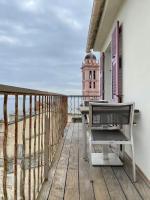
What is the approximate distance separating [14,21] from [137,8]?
8.57 m

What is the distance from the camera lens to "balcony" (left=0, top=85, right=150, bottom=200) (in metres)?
1.47

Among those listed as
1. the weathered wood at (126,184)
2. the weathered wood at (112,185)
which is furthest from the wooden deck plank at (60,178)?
the weathered wood at (126,184)

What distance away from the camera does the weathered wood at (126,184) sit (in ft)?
8.52

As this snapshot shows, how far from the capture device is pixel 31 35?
1545 cm

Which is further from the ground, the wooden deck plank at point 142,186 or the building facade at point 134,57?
the building facade at point 134,57

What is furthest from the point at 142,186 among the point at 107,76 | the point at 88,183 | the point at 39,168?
the point at 107,76

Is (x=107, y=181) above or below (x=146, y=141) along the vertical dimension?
below

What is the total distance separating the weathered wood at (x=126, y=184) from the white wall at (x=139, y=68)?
20 centimetres

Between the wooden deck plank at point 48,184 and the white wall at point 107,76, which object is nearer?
the wooden deck plank at point 48,184

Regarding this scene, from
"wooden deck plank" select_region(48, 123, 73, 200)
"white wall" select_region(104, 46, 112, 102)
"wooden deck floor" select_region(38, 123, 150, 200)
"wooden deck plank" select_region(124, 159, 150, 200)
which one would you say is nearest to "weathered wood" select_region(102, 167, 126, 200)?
"wooden deck floor" select_region(38, 123, 150, 200)

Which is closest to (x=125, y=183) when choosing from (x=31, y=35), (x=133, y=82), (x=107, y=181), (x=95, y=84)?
(x=107, y=181)

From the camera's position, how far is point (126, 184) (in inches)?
116

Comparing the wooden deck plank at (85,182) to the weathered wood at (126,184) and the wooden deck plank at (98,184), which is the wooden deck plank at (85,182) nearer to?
the wooden deck plank at (98,184)

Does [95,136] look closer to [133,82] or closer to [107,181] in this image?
[107,181]
